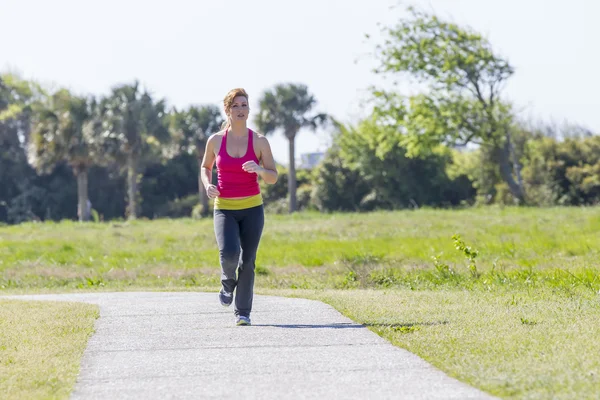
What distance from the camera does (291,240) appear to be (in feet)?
103

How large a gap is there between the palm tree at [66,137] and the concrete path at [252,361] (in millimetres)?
49294

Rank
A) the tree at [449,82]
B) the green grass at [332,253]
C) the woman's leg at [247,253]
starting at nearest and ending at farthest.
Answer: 1. the woman's leg at [247,253]
2. the green grass at [332,253]
3. the tree at [449,82]

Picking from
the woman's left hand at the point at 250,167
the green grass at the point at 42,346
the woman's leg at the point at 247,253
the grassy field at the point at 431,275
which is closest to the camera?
the green grass at the point at 42,346

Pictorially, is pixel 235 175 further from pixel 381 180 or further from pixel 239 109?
pixel 381 180

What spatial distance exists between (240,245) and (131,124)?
50.5 meters

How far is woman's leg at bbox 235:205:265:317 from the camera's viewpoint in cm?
954

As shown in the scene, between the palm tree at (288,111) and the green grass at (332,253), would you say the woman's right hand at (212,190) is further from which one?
the palm tree at (288,111)

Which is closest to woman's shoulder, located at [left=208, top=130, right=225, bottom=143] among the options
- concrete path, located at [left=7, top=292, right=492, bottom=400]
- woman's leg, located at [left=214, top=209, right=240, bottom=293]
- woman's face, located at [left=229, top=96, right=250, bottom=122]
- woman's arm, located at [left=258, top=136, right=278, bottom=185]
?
woman's face, located at [left=229, top=96, right=250, bottom=122]

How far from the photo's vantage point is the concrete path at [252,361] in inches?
246

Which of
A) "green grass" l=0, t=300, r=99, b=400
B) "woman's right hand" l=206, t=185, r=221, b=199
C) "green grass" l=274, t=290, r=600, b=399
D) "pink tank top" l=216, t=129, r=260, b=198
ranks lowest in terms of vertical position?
"green grass" l=0, t=300, r=99, b=400

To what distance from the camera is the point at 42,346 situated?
26.9ft

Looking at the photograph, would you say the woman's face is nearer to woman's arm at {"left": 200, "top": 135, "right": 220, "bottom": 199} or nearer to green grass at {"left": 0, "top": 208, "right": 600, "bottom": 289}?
Answer: woman's arm at {"left": 200, "top": 135, "right": 220, "bottom": 199}

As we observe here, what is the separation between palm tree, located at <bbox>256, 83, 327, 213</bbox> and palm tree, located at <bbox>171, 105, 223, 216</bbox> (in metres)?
2.86

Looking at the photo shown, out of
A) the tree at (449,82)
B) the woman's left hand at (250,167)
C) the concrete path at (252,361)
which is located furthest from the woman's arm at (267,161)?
the tree at (449,82)
